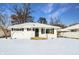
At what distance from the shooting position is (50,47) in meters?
3.50

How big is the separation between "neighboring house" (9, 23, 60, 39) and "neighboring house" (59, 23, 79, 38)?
0.48ft

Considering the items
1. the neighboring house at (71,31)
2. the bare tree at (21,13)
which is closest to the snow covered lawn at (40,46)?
the neighboring house at (71,31)

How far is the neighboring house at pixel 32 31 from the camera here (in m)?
3.54

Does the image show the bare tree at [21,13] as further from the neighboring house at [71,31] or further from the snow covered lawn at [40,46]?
the neighboring house at [71,31]

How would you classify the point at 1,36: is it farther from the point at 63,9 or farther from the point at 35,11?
the point at 63,9

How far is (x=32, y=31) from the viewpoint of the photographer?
3.58 meters

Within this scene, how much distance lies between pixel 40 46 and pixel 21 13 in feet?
2.51

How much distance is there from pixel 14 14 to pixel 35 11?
43cm

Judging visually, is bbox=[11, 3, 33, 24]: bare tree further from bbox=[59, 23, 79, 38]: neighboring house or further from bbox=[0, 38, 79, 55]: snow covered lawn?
bbox=[59, 23, 79, 38]: neighboring house

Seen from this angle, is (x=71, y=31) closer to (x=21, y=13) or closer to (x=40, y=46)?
(x=40, y=46)

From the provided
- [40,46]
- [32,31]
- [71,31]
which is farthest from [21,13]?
[71,31]

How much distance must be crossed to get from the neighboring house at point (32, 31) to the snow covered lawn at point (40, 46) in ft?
0.34

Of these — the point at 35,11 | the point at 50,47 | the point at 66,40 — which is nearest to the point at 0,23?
the point at 35,11

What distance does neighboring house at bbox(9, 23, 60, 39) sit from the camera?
3539 millimetres
